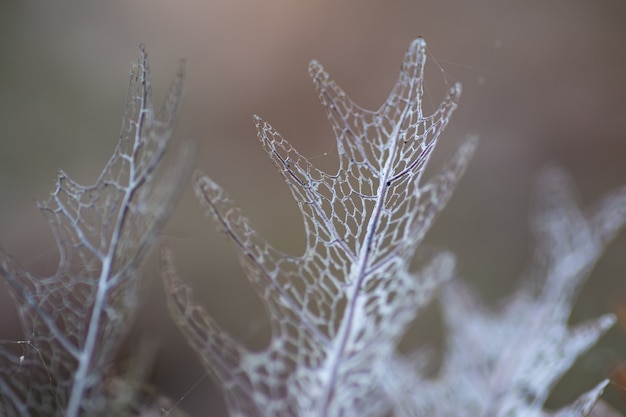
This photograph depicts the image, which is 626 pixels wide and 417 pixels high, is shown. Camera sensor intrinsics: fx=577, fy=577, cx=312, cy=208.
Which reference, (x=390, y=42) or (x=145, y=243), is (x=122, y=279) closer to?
(x=145, y=243)

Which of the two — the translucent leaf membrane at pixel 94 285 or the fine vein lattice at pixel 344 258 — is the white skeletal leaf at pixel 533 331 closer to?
the fine vein lattice at pixel 344 258

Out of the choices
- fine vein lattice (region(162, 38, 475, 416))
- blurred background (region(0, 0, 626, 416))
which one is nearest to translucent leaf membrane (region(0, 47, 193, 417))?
fine vein lattice (region(162, 38, 475, 416))

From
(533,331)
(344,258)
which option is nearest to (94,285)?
(344,258)

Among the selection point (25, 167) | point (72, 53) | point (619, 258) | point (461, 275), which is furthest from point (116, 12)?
→ point (619, 258)

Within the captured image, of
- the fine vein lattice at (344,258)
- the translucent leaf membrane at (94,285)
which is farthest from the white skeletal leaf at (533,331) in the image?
the translucent leaf membrane at (94,285)

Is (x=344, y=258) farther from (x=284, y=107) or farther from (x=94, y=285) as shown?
(x=284, y=107)

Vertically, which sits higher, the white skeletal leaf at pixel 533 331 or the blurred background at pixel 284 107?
the blurred background at pixel 284 107
